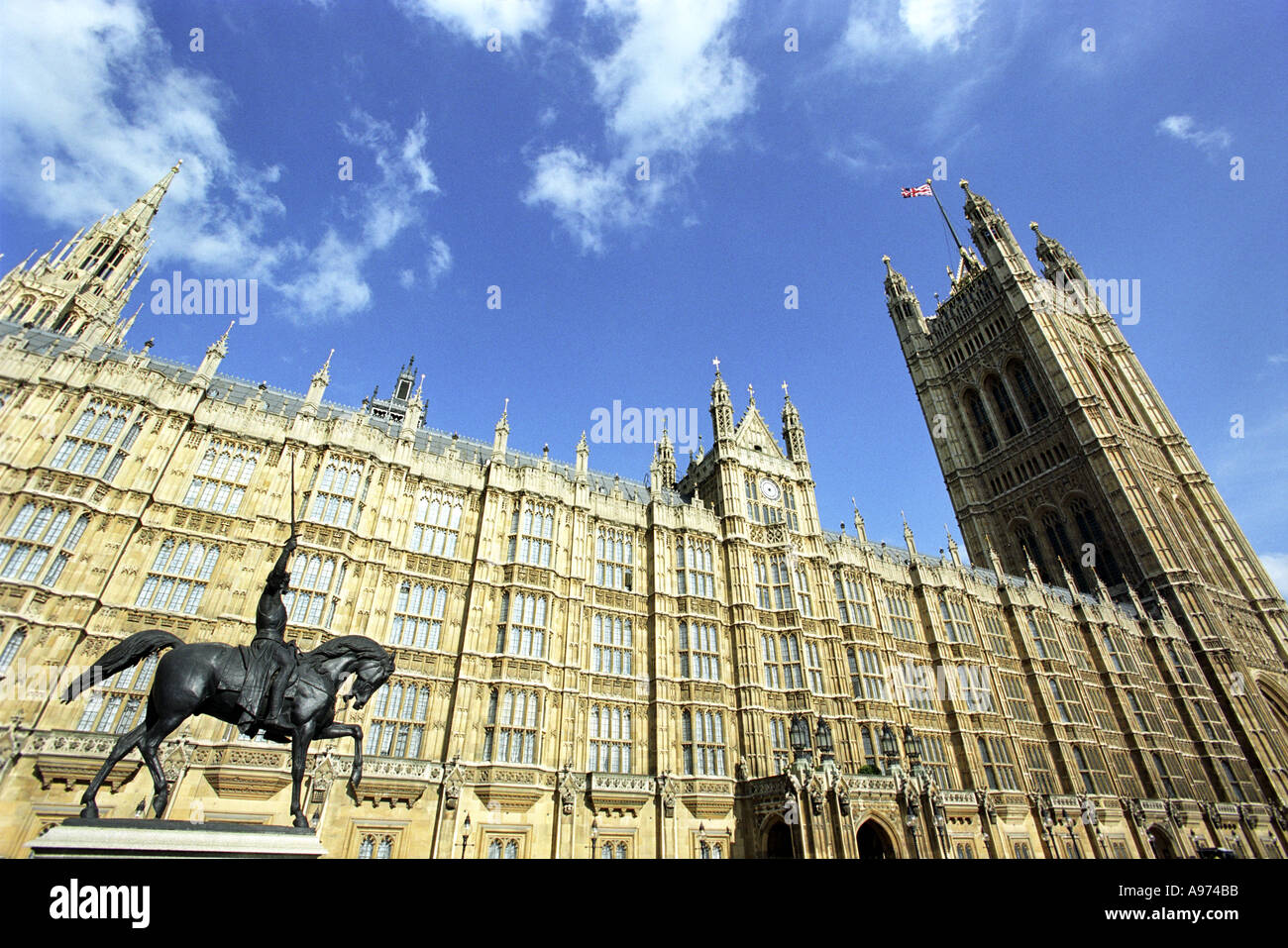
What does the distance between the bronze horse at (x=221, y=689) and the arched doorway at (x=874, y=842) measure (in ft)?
78.8

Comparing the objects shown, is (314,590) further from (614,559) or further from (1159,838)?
(1159,838)

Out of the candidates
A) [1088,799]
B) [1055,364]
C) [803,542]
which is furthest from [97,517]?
[1055,364]

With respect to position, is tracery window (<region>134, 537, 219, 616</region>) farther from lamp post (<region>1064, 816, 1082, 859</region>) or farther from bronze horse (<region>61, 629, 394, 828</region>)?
lamp post (<region>1064, 816, 1082, 859</region>)

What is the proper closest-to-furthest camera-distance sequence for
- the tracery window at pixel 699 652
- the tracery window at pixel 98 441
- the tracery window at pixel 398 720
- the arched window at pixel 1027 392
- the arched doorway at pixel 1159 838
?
the tracery window at pixel 98 441
the tracery window at pixel 398 720
the tracery window at pixel 699 652
the arched doorway at pixel 1159 838
the arched window at pixel 1027 392

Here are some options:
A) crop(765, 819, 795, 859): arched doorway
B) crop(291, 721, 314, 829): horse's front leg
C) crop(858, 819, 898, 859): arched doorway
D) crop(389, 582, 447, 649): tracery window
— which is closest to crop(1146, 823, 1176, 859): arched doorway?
crop(858, 819, 898, 859): arched doorway

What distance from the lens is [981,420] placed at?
81.3m

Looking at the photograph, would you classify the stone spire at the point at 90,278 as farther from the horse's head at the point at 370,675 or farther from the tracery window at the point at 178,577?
the horse's head at the point at 370,675

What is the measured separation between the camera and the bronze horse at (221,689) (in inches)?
411

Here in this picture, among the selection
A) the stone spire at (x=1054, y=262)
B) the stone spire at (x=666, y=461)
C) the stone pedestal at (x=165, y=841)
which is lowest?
the stone pedestal at (x=165, y=841)

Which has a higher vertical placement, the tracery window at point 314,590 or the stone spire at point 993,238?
the stone spire at point 993,238

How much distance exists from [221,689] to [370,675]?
2.52 meters

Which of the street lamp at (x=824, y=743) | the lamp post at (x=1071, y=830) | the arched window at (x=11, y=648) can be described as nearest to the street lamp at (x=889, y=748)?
the street lamp at (x=824, y=743)

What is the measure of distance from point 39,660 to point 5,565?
3444 millimetres

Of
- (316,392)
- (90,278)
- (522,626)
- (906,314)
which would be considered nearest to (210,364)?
(316,392)
